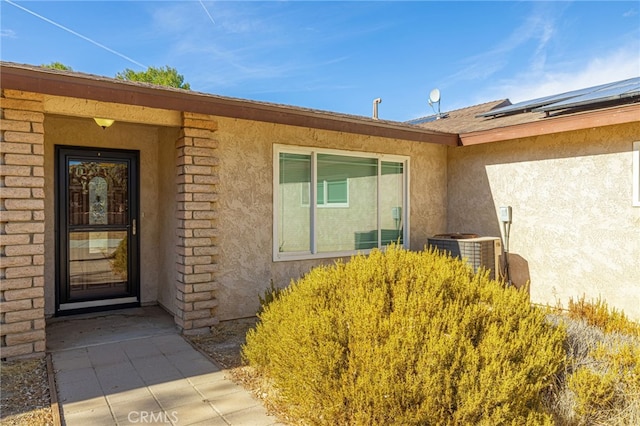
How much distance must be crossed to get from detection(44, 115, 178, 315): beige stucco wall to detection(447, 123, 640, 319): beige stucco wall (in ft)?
17.6

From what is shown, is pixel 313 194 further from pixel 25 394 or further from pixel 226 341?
Answer: pixel 25 394

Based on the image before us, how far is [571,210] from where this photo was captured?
6.20 metres

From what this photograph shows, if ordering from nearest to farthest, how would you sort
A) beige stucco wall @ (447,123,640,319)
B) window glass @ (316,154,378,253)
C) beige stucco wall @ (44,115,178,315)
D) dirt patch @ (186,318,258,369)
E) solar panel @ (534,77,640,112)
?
dirt patch @ (186,318,258,369)
solar panel @ (534,77,640,112)
beige stucco wall @ (44,115,178,315)
beige stucco wall @ (447,123,640,319)
window glass @ (316,154,378,253)

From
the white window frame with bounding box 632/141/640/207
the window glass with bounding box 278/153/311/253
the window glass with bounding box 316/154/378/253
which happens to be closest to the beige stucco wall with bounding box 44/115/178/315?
the window glass with bounding box 278/153/311/253

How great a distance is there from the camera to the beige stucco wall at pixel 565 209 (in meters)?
5.63

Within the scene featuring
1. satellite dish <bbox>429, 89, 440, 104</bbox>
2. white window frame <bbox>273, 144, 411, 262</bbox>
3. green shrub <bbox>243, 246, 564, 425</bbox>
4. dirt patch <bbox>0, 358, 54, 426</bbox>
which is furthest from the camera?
satellite dish <bbox>429, 89, 440, 104</bbox>

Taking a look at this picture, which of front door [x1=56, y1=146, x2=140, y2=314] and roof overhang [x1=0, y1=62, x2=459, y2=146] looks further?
front door [x1=56, y1=146, x2=140, y2=314]

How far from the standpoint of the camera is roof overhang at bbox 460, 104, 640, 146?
5.24 m

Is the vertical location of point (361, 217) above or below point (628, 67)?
below

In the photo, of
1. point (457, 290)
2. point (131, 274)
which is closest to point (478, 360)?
point (457, 290)

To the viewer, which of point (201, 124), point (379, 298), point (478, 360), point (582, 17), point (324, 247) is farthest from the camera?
point (582, 17)

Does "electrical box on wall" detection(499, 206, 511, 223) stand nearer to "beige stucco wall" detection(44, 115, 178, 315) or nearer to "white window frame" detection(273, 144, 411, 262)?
"white window frame" detection(273, 144, 411, 262)

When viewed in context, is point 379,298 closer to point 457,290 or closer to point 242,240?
point 457,290

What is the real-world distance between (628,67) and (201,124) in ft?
34.3
